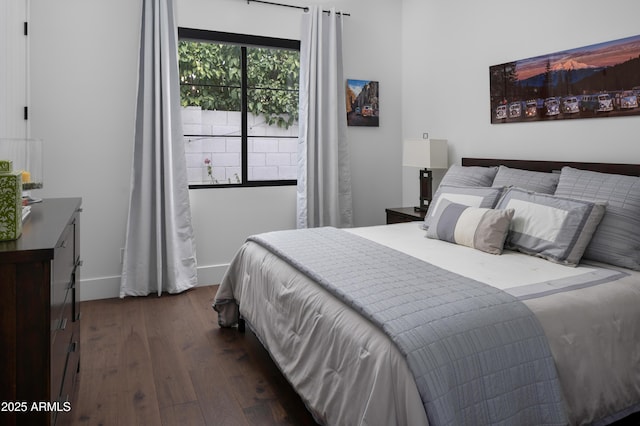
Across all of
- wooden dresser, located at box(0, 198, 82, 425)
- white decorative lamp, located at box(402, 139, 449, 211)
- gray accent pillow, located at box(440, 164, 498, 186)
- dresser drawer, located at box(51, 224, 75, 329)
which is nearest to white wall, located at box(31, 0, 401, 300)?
white decorative lamp, located at box(402, 139, 449, 211)

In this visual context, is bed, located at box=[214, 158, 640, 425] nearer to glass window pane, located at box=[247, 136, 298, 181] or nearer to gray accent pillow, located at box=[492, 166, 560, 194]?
gray accent pillow, located at box=[492, 166, 560, 194]

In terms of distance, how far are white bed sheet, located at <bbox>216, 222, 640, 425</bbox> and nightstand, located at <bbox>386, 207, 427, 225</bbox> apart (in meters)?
1.50

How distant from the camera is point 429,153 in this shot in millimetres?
3889

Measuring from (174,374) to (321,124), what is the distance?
103 inches

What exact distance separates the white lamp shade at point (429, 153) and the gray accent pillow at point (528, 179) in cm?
74

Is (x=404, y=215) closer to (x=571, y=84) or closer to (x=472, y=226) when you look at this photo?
(x=472, y=226)

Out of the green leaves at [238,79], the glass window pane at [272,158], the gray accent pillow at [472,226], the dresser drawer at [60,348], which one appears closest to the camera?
the dresser drawer at [60,348]

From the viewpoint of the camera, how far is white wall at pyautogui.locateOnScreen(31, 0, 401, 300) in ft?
11.4

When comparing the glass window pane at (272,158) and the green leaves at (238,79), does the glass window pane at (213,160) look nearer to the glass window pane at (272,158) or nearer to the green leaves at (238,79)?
the glass window pane at (272,158)

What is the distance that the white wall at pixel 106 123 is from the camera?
3477 mm

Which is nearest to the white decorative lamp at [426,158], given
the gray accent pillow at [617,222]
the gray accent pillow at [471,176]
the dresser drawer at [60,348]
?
the gray accent pillow at [471,176]

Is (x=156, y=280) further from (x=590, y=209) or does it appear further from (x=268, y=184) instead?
(x=590, y=209)

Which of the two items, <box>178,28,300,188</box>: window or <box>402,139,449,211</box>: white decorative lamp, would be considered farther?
<box>178,28,300,188</box>: window

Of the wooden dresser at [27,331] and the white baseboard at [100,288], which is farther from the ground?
the wooden dresser at [27,331]
